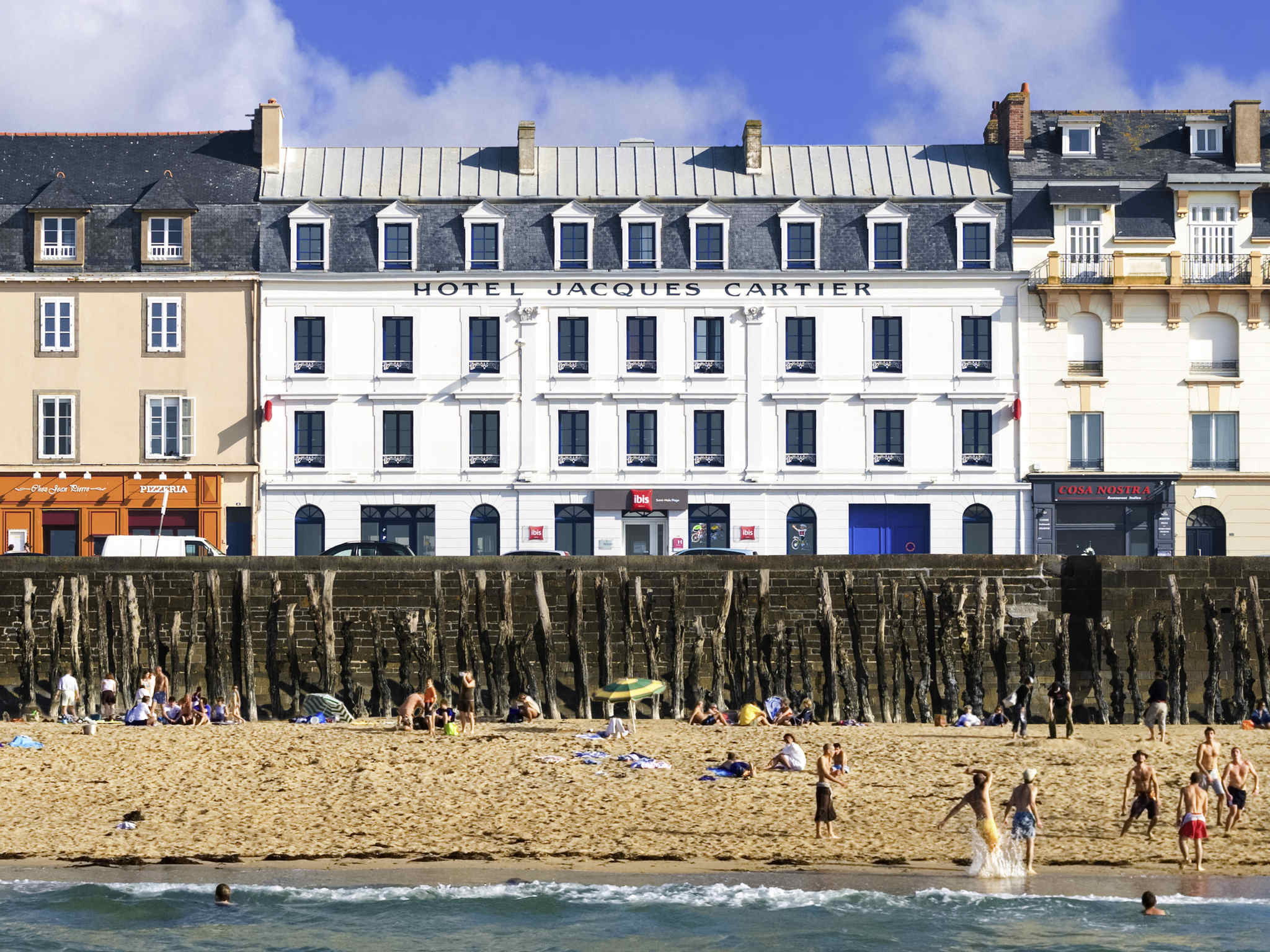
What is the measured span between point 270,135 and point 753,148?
46.5 ft

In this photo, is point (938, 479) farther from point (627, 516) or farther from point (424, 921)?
point (424, 921)

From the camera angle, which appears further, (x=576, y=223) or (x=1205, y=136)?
(x=1205, y=136)

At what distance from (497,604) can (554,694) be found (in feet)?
7.63

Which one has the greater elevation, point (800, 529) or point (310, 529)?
point (310, 529)

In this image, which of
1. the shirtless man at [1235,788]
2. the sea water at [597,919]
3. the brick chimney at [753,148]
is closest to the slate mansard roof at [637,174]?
the brick chimney at [753,148]

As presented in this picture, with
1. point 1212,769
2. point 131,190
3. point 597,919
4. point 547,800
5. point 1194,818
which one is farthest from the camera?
point 131,190

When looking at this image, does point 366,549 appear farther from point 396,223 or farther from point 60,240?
point 60,240

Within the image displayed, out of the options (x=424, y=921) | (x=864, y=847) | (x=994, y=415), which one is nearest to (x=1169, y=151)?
(x=994, y=415)

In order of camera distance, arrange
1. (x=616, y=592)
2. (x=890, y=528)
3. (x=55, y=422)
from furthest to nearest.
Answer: (x=890, y=528) < (x=55, y=422) < (x=616, y=592)

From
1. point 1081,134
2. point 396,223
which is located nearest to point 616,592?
point 396,223

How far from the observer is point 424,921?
2238 cm

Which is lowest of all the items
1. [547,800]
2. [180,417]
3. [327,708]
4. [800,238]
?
[547,800]

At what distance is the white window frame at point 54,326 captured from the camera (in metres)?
47.9

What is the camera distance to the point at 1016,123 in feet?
164
